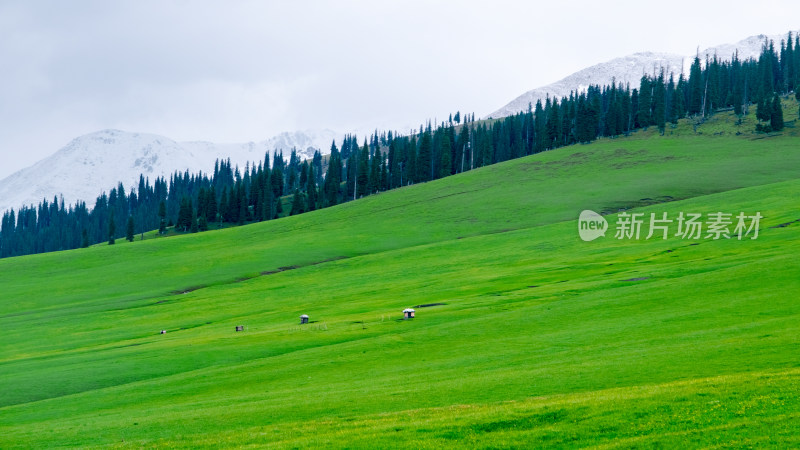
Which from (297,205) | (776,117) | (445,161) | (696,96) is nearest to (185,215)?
(297,205)

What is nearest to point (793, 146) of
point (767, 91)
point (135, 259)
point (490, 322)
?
point (767, 91)

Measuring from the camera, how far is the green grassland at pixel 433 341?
861 inches

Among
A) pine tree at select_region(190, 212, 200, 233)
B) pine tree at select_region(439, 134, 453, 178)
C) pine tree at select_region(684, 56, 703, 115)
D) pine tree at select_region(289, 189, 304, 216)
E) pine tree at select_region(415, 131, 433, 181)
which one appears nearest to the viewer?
pine tree at select_region(289, 189, 304, 216)

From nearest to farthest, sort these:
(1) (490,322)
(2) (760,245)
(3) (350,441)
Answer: (3) (350,441) < (1) (490,322) < (2) (760,245)

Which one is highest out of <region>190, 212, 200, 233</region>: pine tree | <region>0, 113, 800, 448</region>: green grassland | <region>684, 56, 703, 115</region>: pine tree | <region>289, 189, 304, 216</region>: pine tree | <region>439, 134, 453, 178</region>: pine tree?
<region>684, 56, 703, 115</region>: pine tree

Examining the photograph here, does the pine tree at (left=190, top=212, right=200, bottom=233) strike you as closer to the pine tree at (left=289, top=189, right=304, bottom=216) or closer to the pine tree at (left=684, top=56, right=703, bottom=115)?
the pine tree at (left=289, top=189, right=304, bottom=216)

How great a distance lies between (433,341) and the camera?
43375mm

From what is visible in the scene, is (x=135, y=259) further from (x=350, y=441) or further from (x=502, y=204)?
(x=350, y=441)

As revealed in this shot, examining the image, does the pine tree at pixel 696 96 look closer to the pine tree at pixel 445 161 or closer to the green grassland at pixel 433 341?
the pine tree at pixel 445 161

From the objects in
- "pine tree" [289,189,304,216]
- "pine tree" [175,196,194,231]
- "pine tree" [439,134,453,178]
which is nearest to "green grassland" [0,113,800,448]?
"pine tree" [289,189,304,216]

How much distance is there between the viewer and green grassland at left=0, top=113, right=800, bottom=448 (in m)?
21.9

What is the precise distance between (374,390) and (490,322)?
16580mm

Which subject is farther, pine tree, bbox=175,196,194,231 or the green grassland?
pine tree, bbox=175,196,194,231

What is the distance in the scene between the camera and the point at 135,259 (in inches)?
4678
